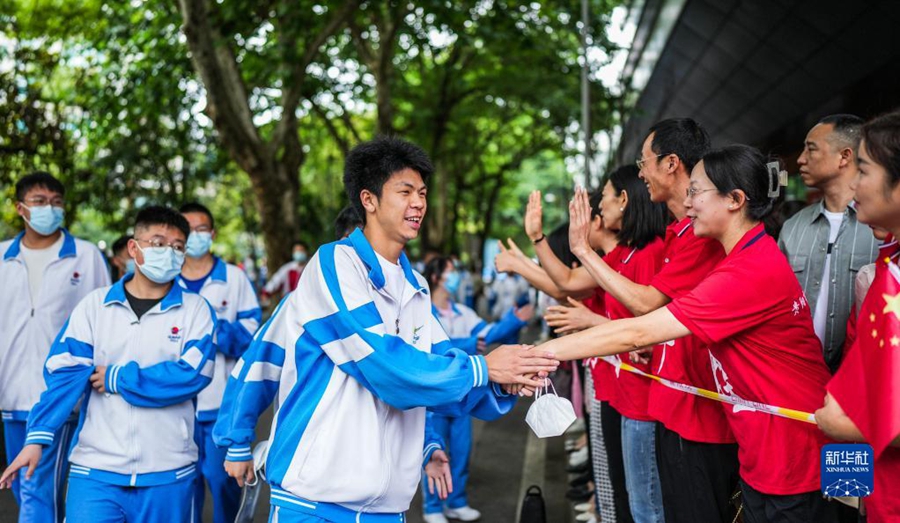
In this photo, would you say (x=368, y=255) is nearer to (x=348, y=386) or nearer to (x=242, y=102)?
(x=348, y=386)

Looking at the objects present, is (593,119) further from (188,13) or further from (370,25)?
(188,13)

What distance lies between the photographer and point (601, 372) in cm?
522

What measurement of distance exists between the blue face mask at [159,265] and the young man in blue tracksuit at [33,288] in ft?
5.27

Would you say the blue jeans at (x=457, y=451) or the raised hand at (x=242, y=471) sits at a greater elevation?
the raised hand at (x=242, y=471)

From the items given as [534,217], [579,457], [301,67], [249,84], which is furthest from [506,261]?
[249,84]

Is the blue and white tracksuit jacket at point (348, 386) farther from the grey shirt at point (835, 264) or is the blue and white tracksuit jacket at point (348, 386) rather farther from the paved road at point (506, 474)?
the paved road at point (506, 474)

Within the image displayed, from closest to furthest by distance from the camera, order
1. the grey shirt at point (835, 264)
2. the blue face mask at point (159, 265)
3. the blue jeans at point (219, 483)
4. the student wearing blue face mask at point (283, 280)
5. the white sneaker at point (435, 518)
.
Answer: the grey shirt at point (835, 264)
the blue face mask at point (159, 265)
the blue jeans at point (219, 483)
the white sneaker at point (435, 518)
the student wearing blue face mask at point (283, 280)

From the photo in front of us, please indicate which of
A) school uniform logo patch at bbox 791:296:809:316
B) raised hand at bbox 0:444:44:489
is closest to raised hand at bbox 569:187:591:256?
school uniform logo patch at bbox 791:296:809:316

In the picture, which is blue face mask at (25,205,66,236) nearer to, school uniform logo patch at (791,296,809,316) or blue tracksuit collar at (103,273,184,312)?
blue tracksuit collar at (103,273,184,312)

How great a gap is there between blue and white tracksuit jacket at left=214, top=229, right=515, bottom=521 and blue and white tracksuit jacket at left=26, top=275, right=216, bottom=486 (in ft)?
3.75

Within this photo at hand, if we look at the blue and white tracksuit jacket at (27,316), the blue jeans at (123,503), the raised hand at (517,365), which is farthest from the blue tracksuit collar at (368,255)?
the blue and white tracksuit jacket at (27,316)

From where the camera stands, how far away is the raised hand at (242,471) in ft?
11.6

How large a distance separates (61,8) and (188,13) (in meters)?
9.36

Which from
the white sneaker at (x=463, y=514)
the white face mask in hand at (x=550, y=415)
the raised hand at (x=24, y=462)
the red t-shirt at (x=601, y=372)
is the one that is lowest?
the white sneaker at (x=463, y=514)
